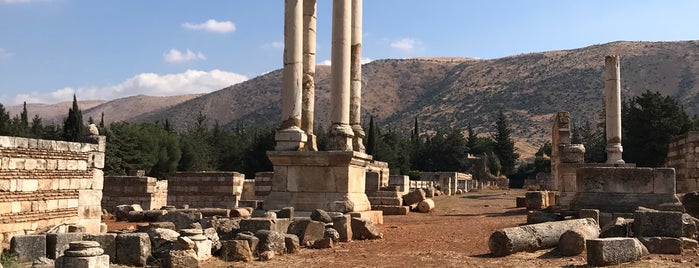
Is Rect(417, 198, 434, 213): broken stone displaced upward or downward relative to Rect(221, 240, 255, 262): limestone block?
upward

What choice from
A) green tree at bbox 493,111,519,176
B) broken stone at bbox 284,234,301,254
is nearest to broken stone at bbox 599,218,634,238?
broken stone at bbox 284,234,301,254

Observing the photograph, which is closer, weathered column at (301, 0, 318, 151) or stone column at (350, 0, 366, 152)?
weathered column at (301, 0, 318, 151)

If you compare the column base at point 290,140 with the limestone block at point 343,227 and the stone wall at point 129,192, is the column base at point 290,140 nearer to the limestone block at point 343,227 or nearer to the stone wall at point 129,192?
the limestone block at point 343,227

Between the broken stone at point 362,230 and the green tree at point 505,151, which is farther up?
the green tree at point 505,151

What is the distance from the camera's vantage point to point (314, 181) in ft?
50.9

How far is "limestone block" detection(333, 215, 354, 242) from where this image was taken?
13.4m

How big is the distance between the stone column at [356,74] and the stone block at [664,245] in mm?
8692

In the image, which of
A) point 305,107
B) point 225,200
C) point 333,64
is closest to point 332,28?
point 333,64

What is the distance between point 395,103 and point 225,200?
114454mm

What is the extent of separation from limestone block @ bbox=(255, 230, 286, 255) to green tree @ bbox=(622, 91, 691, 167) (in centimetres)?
3941

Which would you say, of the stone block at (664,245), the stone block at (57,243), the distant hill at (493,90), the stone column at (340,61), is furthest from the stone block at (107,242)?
the distant hill at (493,90)

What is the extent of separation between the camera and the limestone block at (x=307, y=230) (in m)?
12.7

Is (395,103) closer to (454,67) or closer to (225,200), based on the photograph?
(454,67)

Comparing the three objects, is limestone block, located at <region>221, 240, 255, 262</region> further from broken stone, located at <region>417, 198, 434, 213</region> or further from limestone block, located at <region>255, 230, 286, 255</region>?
broken stone, located at <region>417, 198, 434, 213</region>
